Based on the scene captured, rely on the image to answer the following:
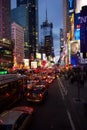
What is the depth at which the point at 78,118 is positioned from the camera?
1888 cm

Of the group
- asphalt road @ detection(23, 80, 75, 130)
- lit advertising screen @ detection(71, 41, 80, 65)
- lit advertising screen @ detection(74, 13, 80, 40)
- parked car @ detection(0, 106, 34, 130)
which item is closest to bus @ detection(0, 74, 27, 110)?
asphalt road @ detection(23, 80, 75, 130)

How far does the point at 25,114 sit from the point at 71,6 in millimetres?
109474

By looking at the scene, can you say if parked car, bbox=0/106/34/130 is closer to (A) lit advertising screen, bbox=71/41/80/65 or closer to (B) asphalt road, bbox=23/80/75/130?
(B) asphalt road, bbox=23/80/75/130

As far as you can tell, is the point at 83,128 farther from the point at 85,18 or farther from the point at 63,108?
the point at 85,18

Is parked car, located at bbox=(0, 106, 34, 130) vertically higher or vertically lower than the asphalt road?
higher

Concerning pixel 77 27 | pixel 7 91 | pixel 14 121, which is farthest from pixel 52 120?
pixel 77 27

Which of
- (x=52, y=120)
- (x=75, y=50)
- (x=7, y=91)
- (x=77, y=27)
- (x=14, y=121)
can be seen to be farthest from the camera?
(x=75, y=50)

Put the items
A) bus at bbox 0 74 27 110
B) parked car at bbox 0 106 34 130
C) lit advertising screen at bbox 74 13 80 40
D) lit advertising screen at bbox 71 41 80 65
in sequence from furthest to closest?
lit advertising screen at bbox 71 41 80 65, lit advertising screen at bbox 74 13 80 40, bus at bbox 0 74 27 110, parked car at bbox 0 106 34 130

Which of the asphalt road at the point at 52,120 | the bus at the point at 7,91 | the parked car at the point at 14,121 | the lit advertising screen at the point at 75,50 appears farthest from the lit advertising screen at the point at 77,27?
the parked car at the point at 14,121

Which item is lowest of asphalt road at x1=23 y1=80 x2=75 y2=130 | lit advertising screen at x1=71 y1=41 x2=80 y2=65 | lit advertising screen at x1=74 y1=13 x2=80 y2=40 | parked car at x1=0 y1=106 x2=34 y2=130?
asphalt road at x1=23 y1=80 x2=75 y2=130

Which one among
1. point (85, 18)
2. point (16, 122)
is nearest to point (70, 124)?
point (16, 122)

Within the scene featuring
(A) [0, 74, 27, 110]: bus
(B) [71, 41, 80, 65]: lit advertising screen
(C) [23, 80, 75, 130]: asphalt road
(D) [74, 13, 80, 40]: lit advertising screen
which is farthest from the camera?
(B) [71, 41, 80, 65]: lit advertising screen

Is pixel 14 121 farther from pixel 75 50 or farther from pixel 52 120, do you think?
pixel 75 50

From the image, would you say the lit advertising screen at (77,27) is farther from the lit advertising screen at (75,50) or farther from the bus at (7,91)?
the bus at (7,91)
